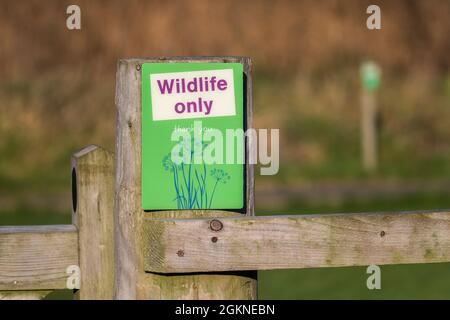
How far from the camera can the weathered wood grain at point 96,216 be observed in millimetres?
2957

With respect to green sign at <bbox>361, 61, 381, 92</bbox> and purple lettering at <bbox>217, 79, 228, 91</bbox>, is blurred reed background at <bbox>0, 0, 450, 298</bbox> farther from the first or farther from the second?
purple lettering at <bbox>217, 79, 228, 91</bbox>

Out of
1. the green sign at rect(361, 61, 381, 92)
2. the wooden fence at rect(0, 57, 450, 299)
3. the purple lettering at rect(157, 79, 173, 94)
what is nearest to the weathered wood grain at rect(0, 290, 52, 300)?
the wooden fence at rect(0, 57, 450, 299)

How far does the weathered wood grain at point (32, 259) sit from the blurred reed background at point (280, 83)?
36.2ft

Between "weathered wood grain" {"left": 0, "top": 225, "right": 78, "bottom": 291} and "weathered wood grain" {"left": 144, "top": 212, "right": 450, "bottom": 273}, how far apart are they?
23 centimetres

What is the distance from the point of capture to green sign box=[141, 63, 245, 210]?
282 centimetres

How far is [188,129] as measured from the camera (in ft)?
9.27

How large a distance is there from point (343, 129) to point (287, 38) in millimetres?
2113

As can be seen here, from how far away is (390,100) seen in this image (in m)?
17.5

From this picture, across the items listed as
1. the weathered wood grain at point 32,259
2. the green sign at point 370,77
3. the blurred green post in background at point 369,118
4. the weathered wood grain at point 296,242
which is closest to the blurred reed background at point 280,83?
the blurred green post in background at point 369,118

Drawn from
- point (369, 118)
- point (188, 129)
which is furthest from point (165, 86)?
point (369, 118)

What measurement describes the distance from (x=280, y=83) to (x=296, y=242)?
14637mm

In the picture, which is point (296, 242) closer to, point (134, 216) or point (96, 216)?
point (134, 216)

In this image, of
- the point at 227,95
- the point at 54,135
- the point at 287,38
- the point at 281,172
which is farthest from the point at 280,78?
the point at 227,95
